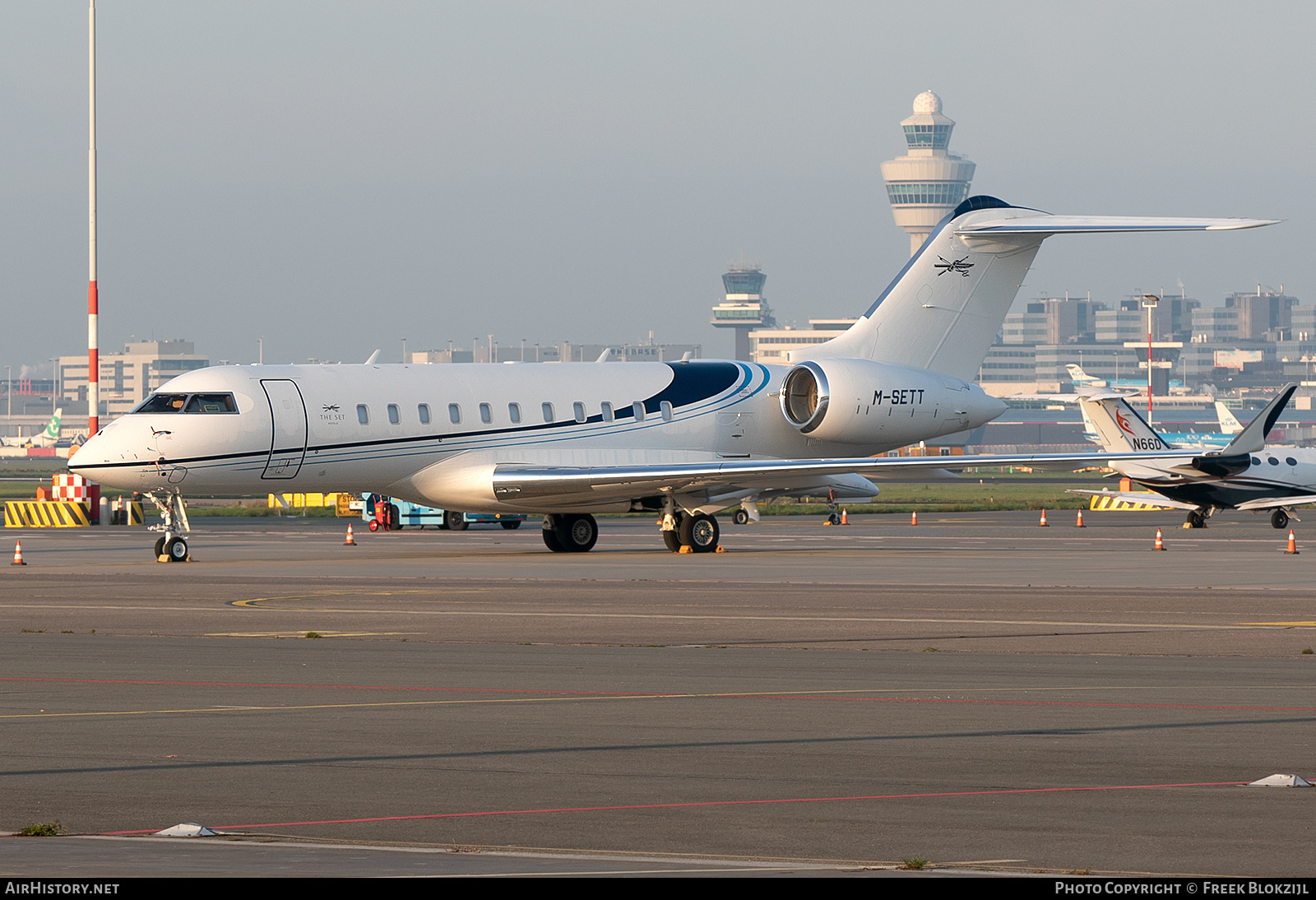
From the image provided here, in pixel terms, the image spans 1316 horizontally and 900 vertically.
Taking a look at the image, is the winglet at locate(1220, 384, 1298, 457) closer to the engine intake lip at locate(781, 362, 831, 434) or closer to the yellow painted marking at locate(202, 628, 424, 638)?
the engine intake lip at locate(781, 362, 831, 434)

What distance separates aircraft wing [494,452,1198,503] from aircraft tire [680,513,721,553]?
3.79 ft

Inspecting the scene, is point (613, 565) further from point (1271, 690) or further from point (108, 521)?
point (108, 521)

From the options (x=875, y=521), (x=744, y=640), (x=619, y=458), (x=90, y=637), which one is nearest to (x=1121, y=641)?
(x=744, y=640)

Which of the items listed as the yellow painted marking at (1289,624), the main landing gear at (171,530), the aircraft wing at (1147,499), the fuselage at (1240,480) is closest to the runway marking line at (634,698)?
the yellow painted marking at (1289,624)

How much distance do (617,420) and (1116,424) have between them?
20.8 metres

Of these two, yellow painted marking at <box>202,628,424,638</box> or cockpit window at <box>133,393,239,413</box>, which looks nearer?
yellow painted marking at <box>202,628,424,638</box>

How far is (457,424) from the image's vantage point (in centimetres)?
3422

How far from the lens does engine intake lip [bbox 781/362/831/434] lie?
1460 inches

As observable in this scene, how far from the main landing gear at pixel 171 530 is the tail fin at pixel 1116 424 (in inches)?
1090

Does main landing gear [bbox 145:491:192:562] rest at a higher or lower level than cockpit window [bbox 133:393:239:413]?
lower

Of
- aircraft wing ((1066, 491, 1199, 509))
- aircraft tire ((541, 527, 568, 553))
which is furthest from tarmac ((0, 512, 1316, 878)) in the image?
aircraft wing ((1066, 491, 1199, 509))

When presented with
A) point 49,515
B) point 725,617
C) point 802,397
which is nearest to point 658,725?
A: point 725,617

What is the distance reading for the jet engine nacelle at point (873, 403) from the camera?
121 feet

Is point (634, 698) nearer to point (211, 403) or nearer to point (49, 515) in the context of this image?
point (211, 403)
